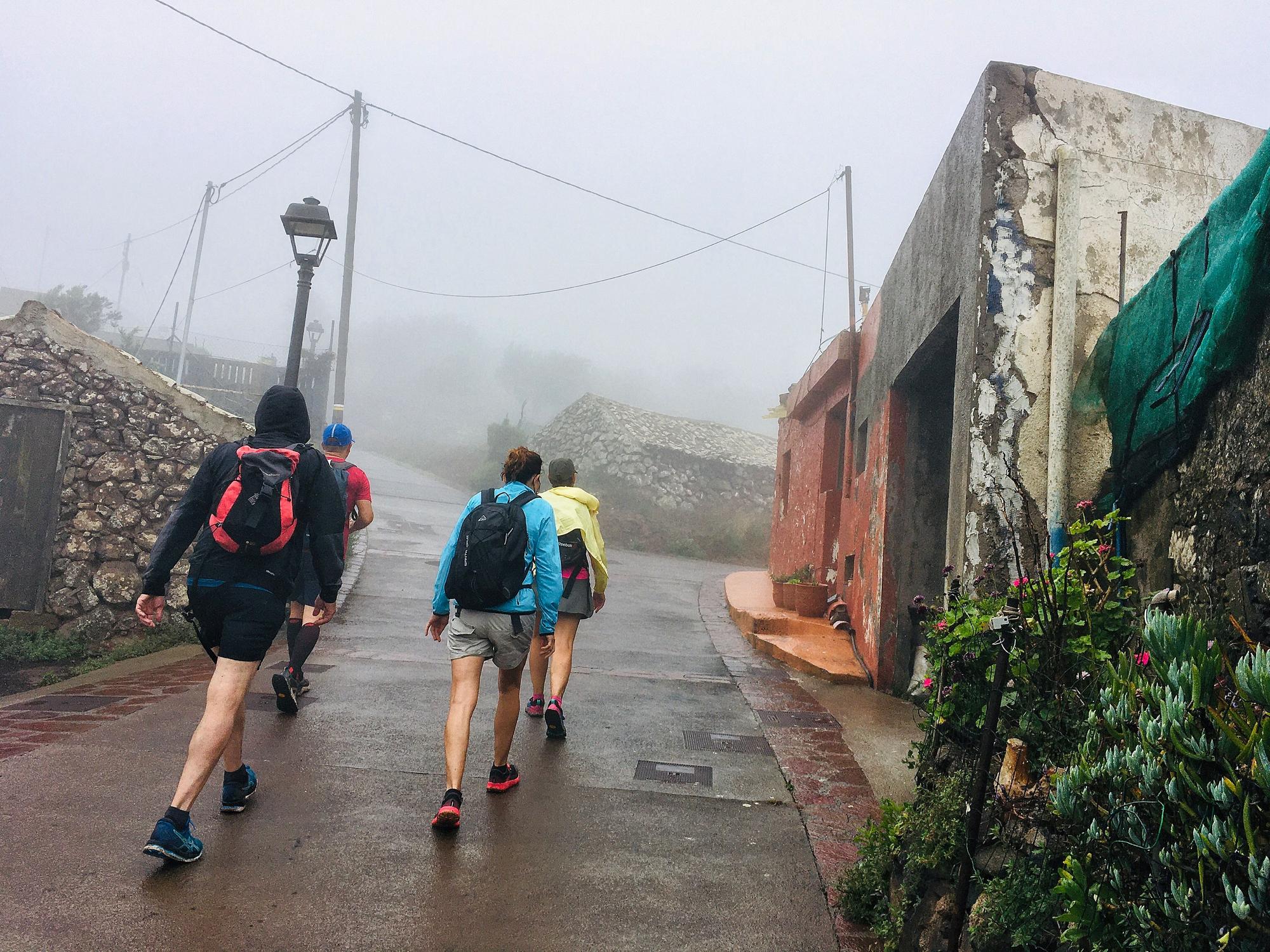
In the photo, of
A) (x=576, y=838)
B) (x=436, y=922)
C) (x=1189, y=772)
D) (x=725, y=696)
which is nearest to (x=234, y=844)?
→ (x=436, y=922)

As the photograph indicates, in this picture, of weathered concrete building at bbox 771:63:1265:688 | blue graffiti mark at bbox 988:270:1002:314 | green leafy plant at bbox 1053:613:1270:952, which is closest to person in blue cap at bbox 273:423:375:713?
weathered concrete building at bbox 771:63:1265:688

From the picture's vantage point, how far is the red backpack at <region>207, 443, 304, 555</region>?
131 inches

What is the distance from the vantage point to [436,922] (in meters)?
2.82

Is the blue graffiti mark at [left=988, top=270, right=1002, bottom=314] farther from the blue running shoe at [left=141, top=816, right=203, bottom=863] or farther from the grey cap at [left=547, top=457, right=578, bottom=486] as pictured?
the blue running shoe at [left=141, top=816, right=203, bottom=863]

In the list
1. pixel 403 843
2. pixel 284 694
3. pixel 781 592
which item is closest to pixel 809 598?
pixel 781 592

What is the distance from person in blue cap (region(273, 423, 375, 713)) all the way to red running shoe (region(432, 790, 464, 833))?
1537mm

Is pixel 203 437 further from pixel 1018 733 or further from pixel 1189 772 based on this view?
pixel 1189 772

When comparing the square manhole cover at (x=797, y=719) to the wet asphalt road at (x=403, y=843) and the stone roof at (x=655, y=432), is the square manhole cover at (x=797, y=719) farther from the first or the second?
the stone roof at (x=655, y=432)

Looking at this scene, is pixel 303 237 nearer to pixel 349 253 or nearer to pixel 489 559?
pixel 489 559

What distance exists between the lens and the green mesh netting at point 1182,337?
8.57 ft

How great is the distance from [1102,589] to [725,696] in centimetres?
372

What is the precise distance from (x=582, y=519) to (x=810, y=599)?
17.2ft

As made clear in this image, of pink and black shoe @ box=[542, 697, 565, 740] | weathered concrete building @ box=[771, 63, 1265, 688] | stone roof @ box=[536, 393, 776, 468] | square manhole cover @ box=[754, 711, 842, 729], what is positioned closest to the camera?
weathered concrete building @ box=[771, 63, 1265, 688]

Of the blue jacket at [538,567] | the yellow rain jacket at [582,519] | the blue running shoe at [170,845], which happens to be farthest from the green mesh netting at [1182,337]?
the blue running shoe at [170,845]
